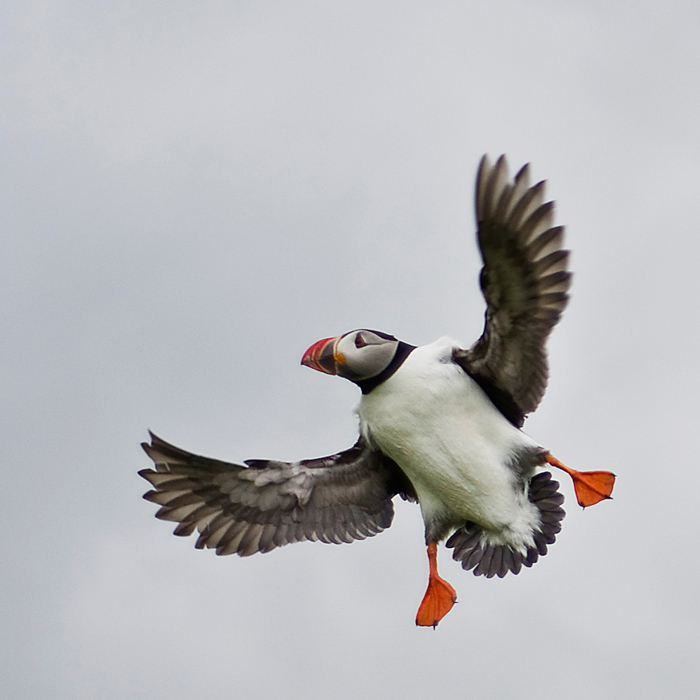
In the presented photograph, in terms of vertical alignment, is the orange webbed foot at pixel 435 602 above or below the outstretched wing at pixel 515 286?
below

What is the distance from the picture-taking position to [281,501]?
1062cm

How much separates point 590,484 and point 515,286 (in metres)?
1.63

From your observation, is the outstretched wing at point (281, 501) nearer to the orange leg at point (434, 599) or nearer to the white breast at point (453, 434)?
the orange leg at point (434, 599)

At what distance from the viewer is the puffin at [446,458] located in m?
8.90

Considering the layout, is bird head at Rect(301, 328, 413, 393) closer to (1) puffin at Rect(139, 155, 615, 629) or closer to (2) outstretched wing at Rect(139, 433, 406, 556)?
(1) puffin at Rect(139, 155, 615, 629)

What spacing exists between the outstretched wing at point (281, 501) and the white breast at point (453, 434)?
918mm

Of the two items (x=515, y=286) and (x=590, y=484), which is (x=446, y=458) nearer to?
(x=590, y=484)

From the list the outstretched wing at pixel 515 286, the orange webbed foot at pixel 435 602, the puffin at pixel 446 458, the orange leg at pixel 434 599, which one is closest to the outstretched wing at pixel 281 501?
the puffin at pixel 446 458

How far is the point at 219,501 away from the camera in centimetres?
1061

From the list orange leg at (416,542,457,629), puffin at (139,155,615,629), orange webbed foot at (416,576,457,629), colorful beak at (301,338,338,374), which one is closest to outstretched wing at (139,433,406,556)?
puffin at (139,155,615,629)

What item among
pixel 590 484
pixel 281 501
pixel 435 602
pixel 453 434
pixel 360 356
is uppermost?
pixel 590 484

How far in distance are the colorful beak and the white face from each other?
5 centimetres

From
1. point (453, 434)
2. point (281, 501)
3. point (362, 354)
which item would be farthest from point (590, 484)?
point (281, 501)

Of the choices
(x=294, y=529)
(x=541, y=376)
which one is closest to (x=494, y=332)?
(x=541, y=376)
